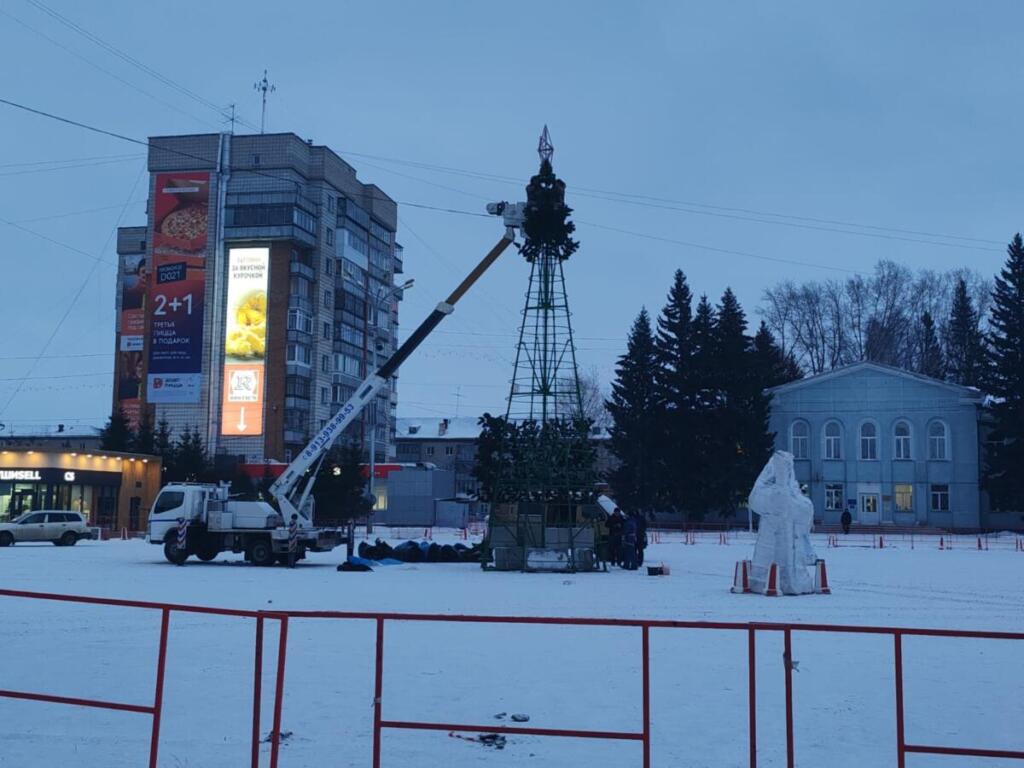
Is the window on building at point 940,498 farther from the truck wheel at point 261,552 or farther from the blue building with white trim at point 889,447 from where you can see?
the truck wheel at point 261,552

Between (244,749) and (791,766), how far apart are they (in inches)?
170

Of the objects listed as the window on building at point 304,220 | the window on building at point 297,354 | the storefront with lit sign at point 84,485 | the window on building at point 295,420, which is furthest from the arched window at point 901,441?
the storefront with lit sign at point 84,485

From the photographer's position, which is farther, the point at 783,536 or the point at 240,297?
the point at 240,297

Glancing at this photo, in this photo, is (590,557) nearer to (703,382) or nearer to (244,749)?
(244,749)

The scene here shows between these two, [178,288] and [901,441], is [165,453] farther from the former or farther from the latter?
[901,441]

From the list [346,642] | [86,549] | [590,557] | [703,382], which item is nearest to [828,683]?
[346,642]

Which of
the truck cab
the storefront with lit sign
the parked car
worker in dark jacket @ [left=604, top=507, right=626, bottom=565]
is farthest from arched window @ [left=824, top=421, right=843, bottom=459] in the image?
the parked car

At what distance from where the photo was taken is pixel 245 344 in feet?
282

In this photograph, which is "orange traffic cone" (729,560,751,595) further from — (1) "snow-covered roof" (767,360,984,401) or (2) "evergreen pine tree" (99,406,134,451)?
(2) "evergreen pine tree" (99,406,134,451)

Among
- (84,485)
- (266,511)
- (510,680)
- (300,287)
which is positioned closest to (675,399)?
(300,287)

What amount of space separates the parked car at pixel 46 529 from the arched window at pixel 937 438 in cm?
5298

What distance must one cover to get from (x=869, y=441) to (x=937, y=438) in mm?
4352

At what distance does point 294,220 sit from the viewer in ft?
278

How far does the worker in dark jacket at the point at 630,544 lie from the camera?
106ft
